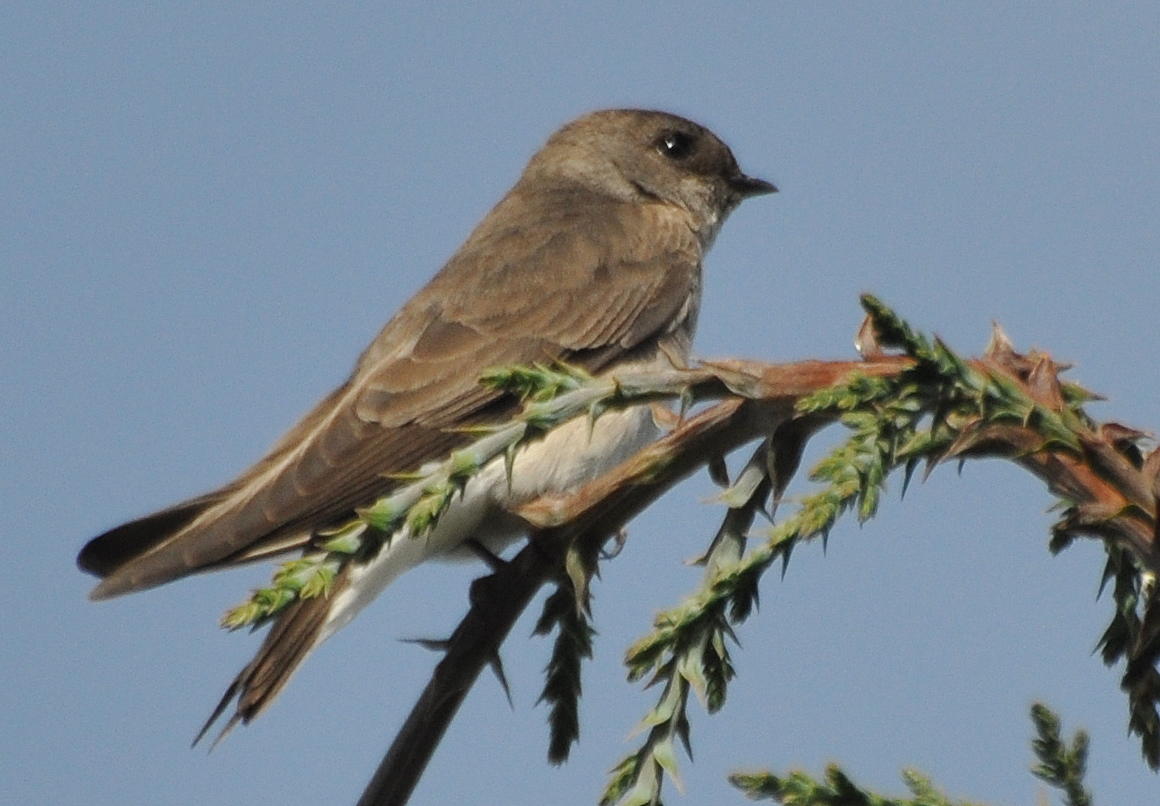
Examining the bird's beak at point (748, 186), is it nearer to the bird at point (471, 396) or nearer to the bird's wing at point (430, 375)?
the bird at point (471, 396)

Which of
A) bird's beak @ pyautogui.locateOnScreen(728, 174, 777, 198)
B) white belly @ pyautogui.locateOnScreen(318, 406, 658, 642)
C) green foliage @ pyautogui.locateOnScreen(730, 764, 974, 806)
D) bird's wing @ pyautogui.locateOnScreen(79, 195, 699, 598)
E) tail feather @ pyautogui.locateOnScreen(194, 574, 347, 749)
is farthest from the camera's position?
bird's beak @ pyautogui.locateOnScreen(728, 174, 777, 198)

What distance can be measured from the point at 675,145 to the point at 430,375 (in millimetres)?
3383

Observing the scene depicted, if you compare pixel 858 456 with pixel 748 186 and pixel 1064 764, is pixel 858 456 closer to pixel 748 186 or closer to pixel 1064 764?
pixel 1064 764

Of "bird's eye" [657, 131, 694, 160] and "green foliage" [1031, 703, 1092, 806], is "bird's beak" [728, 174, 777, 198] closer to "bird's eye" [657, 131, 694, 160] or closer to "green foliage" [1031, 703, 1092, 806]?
"bird's eye" [657, 131, 694, 160]

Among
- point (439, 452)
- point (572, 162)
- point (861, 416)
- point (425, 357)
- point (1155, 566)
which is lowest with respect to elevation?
point (1155, 566)

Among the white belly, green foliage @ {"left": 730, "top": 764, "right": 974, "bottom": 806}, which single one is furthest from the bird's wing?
green foliage @ {"left": 730, "top": 764, "right": 974, "bottom": 806}

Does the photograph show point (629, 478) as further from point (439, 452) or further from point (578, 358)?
point (578, 358)

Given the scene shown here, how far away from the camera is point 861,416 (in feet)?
7.29

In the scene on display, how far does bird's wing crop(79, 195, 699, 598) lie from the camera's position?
484cm

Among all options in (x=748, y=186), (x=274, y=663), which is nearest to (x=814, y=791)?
(x=274, y=663)

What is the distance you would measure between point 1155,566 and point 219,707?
2893 mm

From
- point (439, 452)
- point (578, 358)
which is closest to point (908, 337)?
point (439, 452)

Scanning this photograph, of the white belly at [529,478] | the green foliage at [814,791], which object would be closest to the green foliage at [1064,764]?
the green foliage at [814,791]

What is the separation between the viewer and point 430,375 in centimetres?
621
